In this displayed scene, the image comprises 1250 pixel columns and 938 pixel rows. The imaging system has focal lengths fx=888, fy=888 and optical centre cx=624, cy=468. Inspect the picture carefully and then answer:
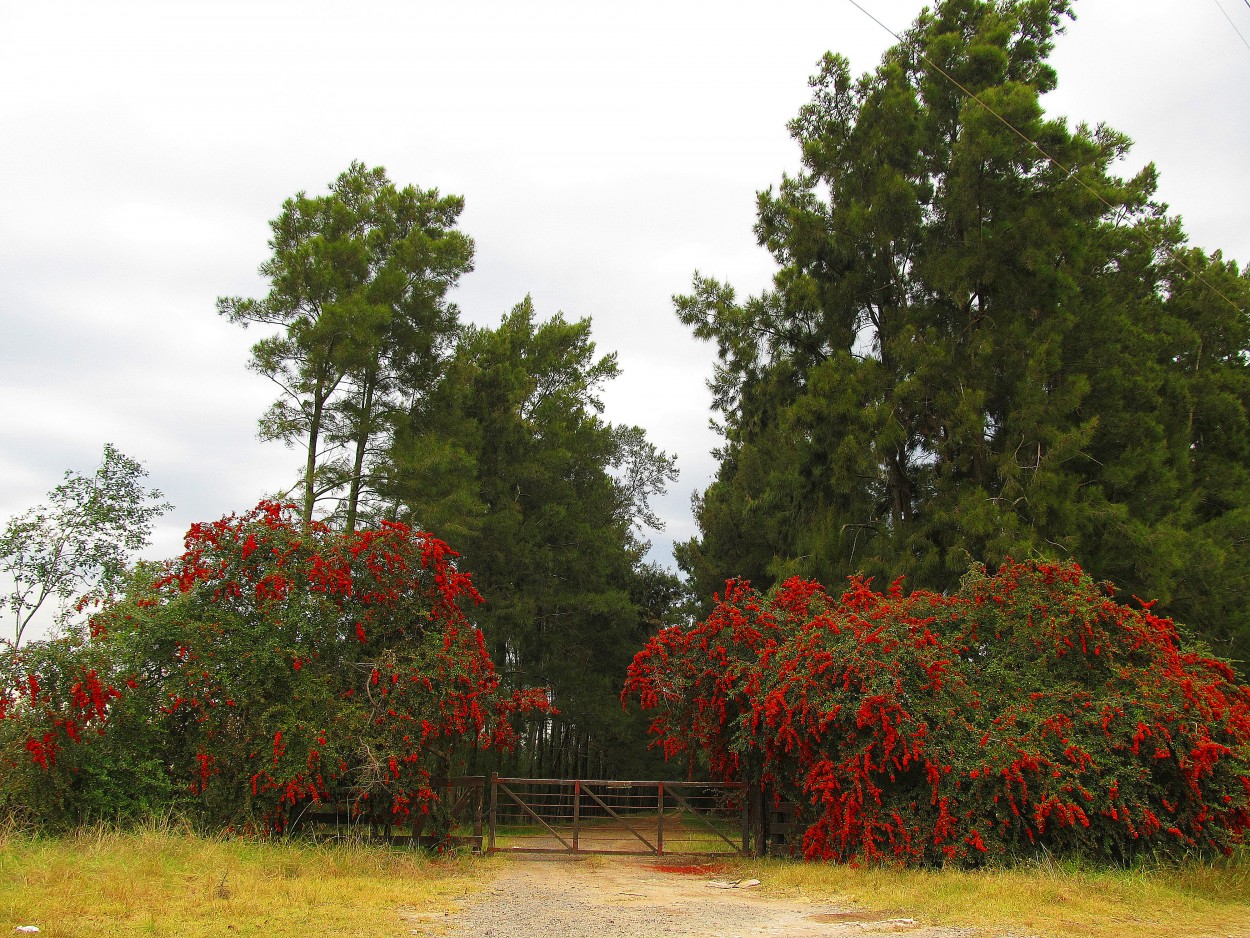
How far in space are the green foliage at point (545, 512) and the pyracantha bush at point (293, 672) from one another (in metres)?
8.41

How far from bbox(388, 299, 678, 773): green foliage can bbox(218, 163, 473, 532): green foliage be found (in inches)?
56.4

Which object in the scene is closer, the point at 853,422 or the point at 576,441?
the point at 853,422

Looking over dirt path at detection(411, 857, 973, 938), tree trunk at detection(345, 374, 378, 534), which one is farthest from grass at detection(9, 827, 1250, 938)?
tree trunk at detection(345, 374, 378, 534)

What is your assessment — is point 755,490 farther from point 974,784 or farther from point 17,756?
point 17,756

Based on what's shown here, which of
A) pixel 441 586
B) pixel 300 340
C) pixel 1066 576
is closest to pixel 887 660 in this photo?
pixel 1066 576

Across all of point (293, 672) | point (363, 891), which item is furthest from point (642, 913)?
point (293, 672)

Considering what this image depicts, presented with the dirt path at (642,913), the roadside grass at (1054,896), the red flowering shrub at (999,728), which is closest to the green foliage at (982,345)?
the red flowering shrub at (999,728)

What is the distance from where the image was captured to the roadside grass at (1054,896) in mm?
8211

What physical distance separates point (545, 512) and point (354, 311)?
10198 mm

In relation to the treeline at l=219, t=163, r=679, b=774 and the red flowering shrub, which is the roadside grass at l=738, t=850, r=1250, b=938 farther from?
the treeline at l=219, t=163, r=679, b=774

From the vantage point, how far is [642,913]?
29.9 ft

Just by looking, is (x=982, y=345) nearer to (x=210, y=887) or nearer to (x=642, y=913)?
(x=642, y=913)

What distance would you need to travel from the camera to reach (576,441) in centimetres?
3070

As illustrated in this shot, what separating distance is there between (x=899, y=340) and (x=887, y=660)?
9.05 m
